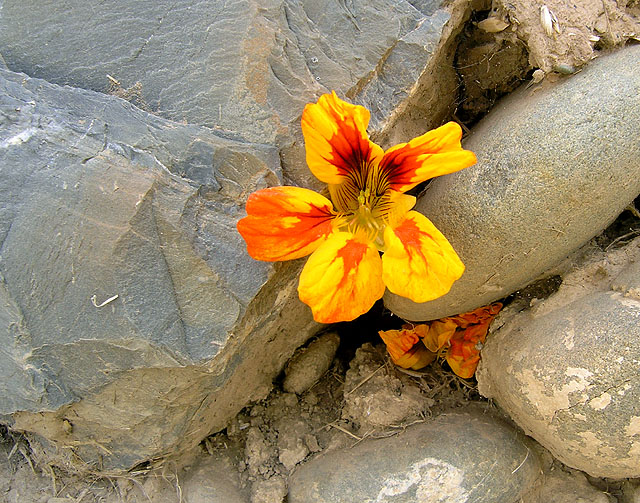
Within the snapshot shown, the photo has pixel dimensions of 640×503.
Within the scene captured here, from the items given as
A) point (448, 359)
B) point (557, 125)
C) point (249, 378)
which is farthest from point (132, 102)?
point (448, 359)

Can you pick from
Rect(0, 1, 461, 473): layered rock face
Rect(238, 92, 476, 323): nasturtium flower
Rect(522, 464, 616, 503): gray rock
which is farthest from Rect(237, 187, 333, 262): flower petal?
Rect(522, 464, 616, 503): gray rock

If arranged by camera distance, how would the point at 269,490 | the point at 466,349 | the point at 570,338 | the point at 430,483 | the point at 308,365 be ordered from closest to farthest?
the point at 570,338 < the point at 430,483 < the point at 269,490 < the point at 466,349 < the point at 308,365

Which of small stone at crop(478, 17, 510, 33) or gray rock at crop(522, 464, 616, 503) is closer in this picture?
small stone at crop(478, 17, 510, 33)

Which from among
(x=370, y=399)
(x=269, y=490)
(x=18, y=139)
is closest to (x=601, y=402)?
(x=370, y=399)

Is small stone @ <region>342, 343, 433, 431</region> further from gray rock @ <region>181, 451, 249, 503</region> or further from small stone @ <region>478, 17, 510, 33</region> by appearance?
small stone @ <region>478, 17, 510, 33</region>

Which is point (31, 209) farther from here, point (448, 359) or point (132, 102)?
point (448, 359)

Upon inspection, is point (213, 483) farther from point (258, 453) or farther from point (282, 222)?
point (282, 222)
